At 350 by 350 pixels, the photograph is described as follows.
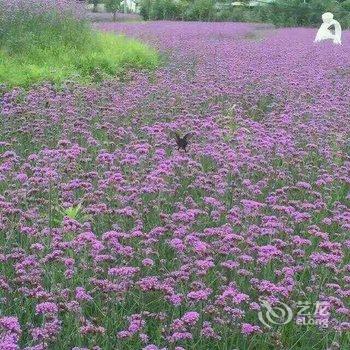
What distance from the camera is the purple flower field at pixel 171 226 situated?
9.94ft

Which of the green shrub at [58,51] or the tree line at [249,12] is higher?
the tree line at [249,12]

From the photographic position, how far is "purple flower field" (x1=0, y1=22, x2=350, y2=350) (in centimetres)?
303

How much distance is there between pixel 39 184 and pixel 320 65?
311 inches

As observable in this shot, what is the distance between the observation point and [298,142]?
239 inches

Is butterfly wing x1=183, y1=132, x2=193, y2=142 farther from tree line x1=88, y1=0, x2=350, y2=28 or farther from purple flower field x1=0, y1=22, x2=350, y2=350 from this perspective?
tree line x1=88, y1=0, x2=350, y2=28

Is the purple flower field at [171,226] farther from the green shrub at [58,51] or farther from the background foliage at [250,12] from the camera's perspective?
the background foliage at [250,12]

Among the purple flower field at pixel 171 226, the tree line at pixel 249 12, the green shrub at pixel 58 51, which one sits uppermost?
the tree line at pixel 249 12

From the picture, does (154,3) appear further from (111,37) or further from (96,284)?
(96,284)
